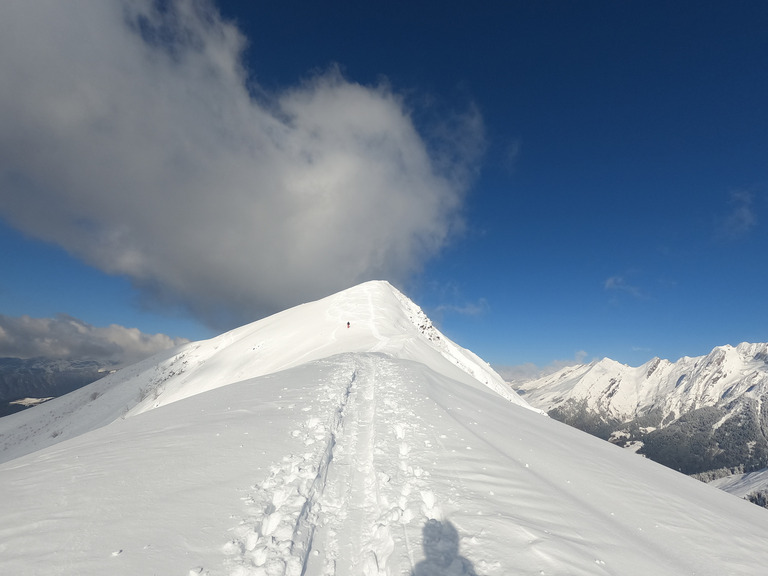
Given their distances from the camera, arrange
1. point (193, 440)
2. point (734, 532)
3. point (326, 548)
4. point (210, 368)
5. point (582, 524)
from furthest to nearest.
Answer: point (210, 368)
point (193, 440)
point (734, 532)
point (582, 524)
point (326, 548)

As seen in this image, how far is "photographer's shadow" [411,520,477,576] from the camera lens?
4652 millimetres

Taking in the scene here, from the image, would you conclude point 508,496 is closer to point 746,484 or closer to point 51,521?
point 51,521

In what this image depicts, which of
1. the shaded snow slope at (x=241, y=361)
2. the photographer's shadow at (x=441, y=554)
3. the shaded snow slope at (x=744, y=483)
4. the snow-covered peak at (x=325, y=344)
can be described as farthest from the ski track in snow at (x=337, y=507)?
the shaded snow slope at (x=744, y=483)

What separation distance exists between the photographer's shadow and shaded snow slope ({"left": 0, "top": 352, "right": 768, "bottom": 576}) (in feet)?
0.08

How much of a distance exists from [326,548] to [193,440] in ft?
15.6

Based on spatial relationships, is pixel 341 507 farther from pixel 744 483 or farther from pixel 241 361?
pixel 744 483

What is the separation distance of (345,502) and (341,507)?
0.62ft

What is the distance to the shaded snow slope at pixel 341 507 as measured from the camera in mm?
4562

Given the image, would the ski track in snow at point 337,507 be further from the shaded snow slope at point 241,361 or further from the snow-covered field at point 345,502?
the shaded snow slope at point 241,361

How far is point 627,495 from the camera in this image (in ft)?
27.4

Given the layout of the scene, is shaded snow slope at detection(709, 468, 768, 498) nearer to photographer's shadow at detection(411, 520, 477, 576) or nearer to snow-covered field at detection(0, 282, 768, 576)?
snow-covered field at detection(0, 282, 768, 576)

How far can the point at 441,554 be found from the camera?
501cm

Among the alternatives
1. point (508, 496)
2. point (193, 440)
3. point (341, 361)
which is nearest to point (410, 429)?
point (508, 496)

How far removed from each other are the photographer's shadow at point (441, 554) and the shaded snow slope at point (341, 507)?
0.08 ft
